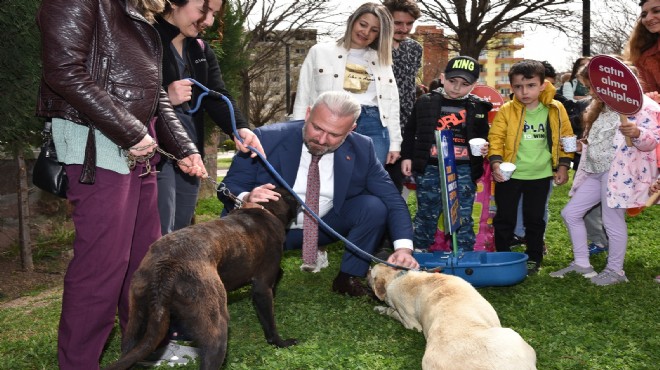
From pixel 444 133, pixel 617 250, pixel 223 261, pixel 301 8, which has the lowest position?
pixel 617 250

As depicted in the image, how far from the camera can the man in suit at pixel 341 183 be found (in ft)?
13.3

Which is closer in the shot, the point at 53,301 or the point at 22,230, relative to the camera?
the point at 53,301

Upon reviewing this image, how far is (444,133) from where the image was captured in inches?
191

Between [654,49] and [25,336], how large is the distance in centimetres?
526

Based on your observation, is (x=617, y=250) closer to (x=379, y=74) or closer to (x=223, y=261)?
(x=379, y=74)

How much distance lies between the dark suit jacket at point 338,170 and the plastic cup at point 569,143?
1805 mm

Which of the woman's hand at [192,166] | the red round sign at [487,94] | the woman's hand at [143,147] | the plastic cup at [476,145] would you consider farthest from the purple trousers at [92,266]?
the red round sign at [487,94]

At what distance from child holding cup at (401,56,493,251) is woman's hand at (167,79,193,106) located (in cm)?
276

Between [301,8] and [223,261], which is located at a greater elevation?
[301,8]

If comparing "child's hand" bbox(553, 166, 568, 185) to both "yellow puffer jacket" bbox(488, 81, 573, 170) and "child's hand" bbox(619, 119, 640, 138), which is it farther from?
"child's hand" bbox(619, 119, 640, 138)

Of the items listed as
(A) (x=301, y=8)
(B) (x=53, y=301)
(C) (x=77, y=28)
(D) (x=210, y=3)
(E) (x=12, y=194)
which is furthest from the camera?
(A) (x=301, y=8)

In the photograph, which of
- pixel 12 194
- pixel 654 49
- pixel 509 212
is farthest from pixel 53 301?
pixel 654 49

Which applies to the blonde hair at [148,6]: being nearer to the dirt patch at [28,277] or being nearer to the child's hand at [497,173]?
the dirt patch at [28,277]

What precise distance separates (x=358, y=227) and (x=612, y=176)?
216cm
